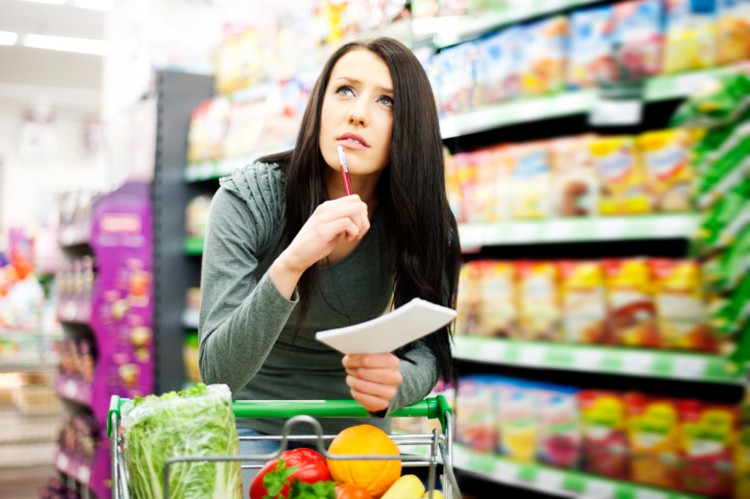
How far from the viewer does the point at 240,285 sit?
1.20 m

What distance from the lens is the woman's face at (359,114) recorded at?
1.25m

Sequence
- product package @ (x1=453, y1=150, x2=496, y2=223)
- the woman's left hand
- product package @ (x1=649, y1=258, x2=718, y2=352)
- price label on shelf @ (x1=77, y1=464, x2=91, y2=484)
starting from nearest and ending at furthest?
1. the woman's left hand
2. product package @ (x1=649, y1=258, x2=718, y2=352)
3. product package @ (x1=453, y1=150, x2=496, y2=223)
4. price label on shelf @ (x1=77, y1=464, x2=91, y2=484)

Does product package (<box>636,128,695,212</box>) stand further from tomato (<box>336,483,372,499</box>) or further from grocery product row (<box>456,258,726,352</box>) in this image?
tomato (<box>336,483,372,499</box>)

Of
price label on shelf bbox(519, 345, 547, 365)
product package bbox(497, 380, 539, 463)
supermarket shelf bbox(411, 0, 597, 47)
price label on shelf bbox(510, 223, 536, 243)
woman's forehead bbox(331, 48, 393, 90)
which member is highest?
supermarket shelf bbox(411, 0, 597, 47)

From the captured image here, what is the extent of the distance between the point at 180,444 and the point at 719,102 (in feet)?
4.70

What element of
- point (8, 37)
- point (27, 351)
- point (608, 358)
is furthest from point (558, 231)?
point (8, 37)

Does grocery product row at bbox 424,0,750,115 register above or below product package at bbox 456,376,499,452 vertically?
above

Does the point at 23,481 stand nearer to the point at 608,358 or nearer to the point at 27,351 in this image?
the point at 27,351

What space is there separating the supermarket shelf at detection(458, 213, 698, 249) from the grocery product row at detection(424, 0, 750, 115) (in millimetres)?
372

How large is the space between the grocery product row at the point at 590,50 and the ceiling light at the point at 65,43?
24.0 feet

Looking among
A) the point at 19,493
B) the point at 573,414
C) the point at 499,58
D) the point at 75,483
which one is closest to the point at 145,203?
the point at 75,483

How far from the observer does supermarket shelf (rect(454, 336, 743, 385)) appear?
176cm

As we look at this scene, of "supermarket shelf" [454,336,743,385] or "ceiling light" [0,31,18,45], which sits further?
"ceiling light" [0,31,18,45]

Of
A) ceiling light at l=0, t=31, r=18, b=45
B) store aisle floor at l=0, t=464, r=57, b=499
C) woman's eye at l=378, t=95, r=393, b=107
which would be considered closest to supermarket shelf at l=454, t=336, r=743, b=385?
woman's eye at l=378, t=95, r=393, b=107
